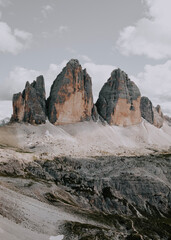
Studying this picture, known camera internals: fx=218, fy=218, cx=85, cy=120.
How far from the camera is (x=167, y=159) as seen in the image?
87500 mm

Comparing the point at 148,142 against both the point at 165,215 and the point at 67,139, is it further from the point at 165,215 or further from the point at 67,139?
the point at 165,215

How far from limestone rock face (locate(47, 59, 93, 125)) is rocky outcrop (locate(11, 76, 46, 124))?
8.52 meters

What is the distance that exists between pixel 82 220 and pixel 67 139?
80680 mm

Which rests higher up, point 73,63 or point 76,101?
point 73,63

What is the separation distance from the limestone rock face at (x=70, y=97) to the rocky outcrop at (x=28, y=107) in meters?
8.52

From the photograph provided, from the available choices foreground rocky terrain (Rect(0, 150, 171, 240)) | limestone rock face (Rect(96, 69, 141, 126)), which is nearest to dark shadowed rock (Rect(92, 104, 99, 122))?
limestone rock face (Rect(96, 69, 141, 126))

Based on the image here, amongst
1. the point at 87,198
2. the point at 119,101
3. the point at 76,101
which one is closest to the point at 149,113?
the point at 119,101

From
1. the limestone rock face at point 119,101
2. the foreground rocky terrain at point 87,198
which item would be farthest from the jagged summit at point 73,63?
the foreground rocky terrain at point 87,198

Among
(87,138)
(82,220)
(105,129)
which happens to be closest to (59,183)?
(82,220)

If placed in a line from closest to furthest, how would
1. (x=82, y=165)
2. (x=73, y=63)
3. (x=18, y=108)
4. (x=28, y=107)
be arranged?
1. (x=82, y=165)
2. (x=18, y=108)
3. (x=28, y=107)
4. (x=73, y=63)

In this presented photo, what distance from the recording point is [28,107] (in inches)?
4958

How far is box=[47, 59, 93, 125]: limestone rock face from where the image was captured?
134850 millimetres

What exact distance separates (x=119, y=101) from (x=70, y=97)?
128 ft

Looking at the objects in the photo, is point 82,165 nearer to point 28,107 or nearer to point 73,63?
point 28,107
